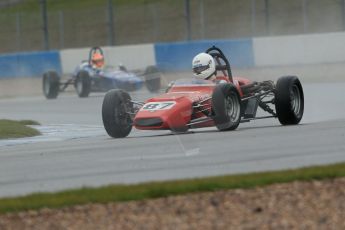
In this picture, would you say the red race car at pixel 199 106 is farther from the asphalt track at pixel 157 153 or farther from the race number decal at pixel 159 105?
the asphalt track at pixel 157 153

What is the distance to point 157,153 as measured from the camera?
1416 cm

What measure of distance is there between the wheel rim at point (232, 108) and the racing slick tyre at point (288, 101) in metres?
0.77

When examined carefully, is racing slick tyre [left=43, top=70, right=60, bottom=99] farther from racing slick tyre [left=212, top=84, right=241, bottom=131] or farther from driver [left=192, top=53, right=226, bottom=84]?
racing slick tyre [left=212, top=84, right=241, bottom=131]

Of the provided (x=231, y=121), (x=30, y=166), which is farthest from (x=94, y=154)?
(x=231, y=121)

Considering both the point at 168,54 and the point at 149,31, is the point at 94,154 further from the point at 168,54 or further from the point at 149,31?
the point at 149,31

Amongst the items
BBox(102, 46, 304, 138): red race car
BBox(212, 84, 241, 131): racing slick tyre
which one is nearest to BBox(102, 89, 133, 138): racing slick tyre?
BBox(102, 46, 304, 138): red race car

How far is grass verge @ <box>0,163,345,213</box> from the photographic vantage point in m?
9.67

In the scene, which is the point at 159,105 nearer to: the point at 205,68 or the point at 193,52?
the point at 205,68

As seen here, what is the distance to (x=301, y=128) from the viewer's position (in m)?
16.8

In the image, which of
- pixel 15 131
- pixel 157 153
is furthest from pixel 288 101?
pixel 15 131

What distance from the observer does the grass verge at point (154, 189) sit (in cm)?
967

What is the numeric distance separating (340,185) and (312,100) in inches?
583

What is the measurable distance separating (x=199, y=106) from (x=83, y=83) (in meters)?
16.3

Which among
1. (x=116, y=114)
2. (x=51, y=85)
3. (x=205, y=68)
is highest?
(x=205, y=68)
